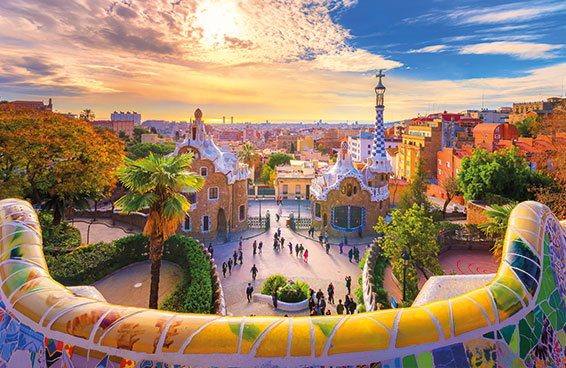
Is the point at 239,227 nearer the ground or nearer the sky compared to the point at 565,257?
nearer the ground

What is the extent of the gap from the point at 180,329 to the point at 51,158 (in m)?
21.5

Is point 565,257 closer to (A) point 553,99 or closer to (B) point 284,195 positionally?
(B) point 284,195

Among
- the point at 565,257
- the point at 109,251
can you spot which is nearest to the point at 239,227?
the point at 109,251

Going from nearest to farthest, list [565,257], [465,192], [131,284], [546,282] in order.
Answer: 1. [546,282]
2. [565,257]
3. [131,284]
4. [465,192]

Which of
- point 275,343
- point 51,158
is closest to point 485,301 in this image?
point 275,343

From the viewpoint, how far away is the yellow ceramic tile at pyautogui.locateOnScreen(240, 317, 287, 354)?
3672 mm

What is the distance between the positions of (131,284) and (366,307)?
481 inches

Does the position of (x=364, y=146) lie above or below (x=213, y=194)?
above

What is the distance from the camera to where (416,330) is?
3805mm

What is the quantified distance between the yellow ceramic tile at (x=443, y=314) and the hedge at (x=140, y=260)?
37.2 ft

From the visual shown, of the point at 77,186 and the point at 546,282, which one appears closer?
the point at 546,282

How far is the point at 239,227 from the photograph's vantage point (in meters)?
33.8

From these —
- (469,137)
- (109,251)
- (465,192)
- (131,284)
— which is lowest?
(131,284)

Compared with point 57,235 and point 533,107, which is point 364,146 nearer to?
point 533,107
